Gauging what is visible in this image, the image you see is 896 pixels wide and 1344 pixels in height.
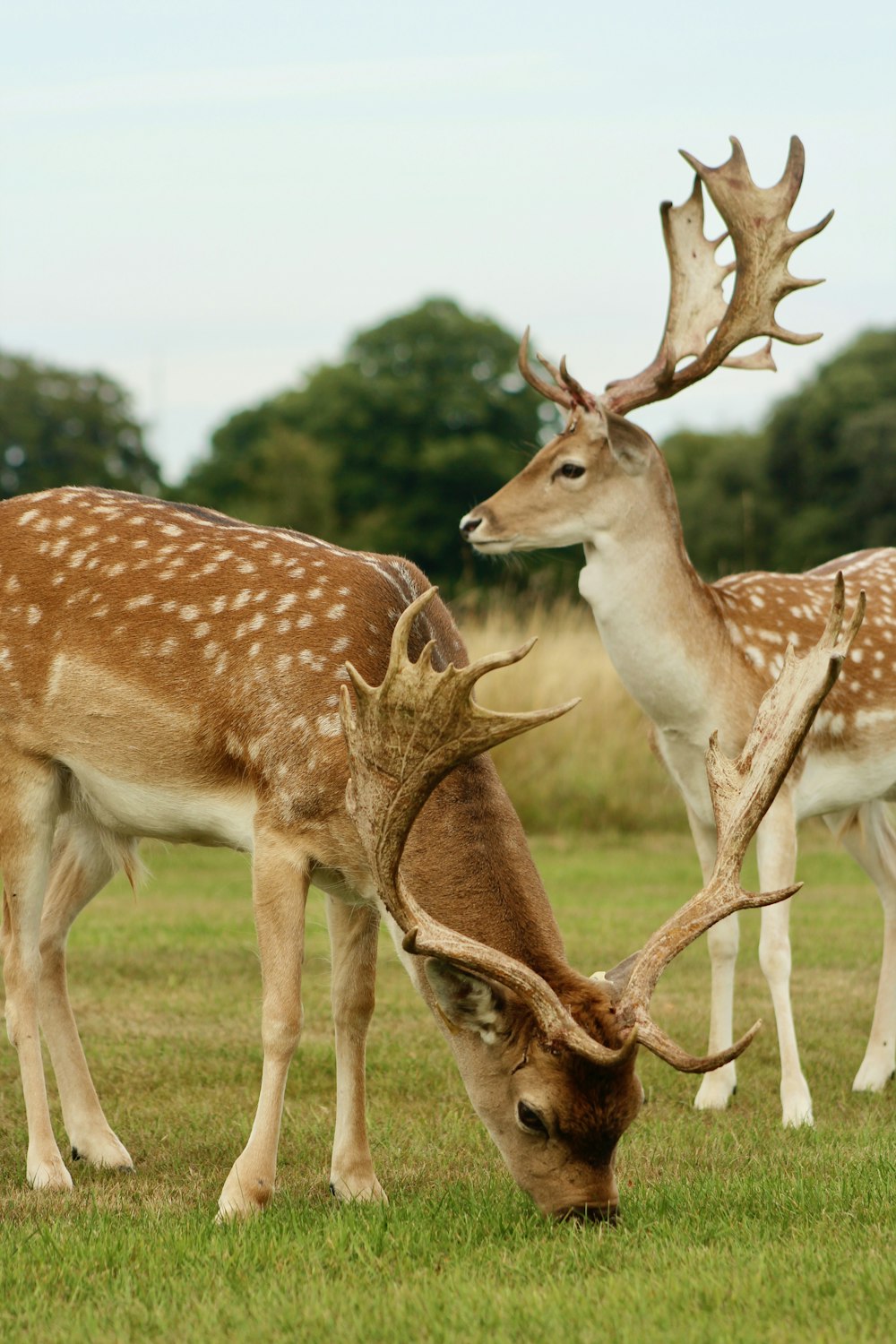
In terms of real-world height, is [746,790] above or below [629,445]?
below

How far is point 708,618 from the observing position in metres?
6.73

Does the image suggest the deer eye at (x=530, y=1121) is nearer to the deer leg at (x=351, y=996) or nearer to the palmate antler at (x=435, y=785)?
the palmate antler at (x=435, y=785)

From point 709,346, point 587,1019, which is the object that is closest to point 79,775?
point 587,1019

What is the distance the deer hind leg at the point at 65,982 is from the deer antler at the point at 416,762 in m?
1.64

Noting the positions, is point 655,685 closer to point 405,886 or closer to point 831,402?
point 405,886

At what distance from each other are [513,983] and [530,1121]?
0.41m

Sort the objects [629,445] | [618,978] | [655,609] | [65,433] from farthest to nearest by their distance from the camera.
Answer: [65,433] → [629,445] → [655,609] → [618,978]

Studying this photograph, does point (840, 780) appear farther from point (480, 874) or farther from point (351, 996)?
point (480, 874)

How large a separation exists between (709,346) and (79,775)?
328 centimetres

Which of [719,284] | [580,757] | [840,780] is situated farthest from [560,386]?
[580,757]

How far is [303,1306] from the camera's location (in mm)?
3717

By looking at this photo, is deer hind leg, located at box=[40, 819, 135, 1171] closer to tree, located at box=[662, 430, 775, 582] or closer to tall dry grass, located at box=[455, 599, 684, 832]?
tall dry grass, located at box=[455, 599, 684, 832]

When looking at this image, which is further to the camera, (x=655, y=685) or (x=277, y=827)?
(x=655, y=685)

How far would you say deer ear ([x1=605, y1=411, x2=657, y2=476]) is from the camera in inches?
265
